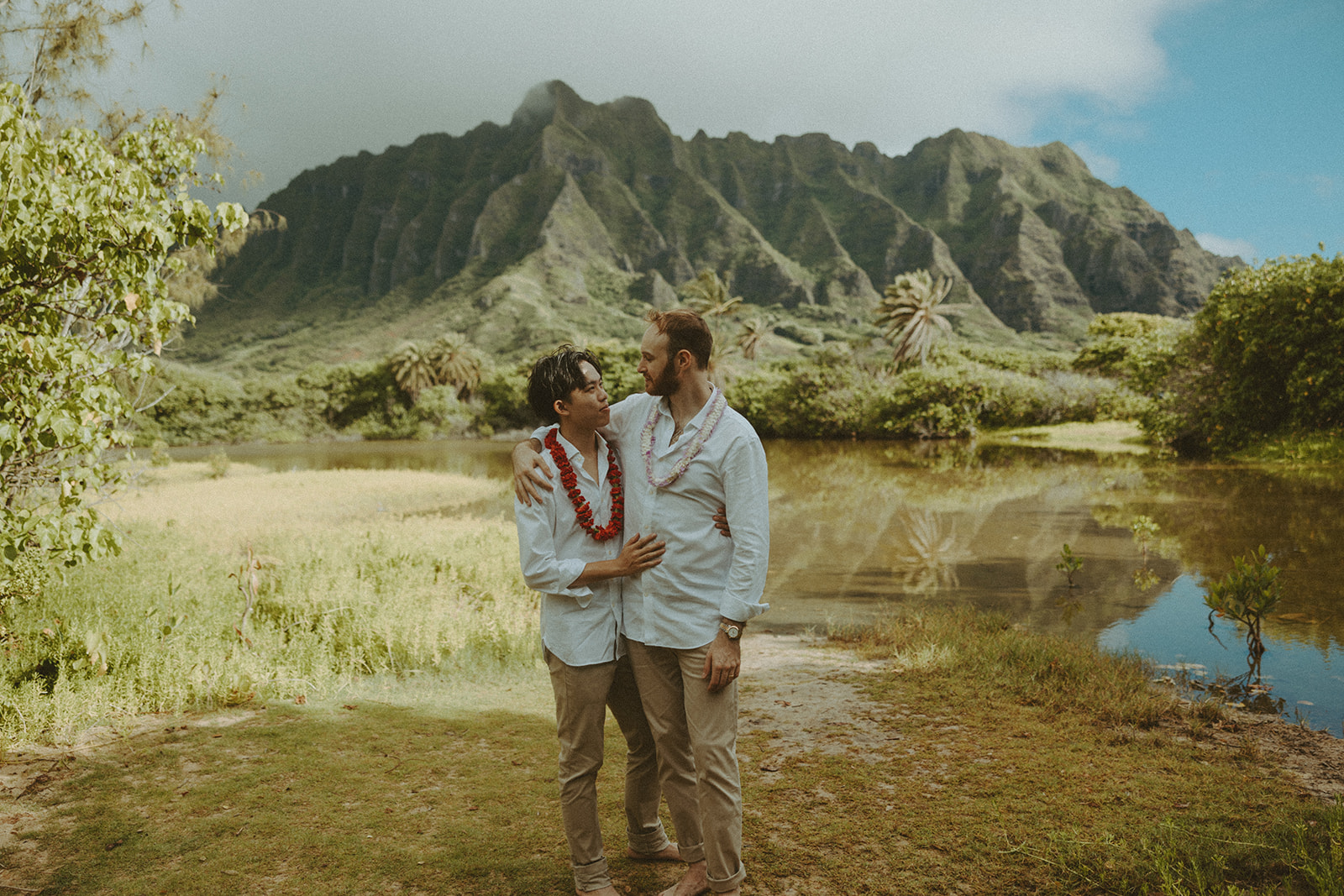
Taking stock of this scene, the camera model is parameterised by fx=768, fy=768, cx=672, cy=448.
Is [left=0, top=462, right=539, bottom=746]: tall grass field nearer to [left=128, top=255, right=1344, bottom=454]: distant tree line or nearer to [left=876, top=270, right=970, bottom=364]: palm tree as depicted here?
[left=128, top=255, right=1344, bottom=454]: distant tree line

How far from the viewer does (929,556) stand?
13.0 m

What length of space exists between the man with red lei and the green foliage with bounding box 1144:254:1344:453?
2456 cm

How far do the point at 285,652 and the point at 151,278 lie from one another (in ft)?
10.7

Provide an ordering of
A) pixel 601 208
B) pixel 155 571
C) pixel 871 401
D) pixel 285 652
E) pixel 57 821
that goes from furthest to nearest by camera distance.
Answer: pixel 601 208 < pixel 871 401 < pixel 155 571 < pixel 285 652 < pixel 57 821

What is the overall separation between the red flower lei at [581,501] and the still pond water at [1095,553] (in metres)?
5.65

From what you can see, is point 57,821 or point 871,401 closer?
point 57,821

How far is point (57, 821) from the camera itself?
3.76 meters

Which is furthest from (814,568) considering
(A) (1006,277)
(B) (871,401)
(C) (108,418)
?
(A) (1006,277)

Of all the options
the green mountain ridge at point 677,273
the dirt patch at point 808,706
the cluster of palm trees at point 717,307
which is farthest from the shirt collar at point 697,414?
the green mountain ridge at point 677,273

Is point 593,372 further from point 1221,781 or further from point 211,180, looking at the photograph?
point 211,180

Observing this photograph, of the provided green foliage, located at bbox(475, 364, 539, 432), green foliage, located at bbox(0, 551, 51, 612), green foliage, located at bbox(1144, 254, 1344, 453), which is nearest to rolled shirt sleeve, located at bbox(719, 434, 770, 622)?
green foliage, located at bbox(0, 551, 51, 612)

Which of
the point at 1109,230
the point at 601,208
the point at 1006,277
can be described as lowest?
the point at 1006,277

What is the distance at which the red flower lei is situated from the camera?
3021 mm

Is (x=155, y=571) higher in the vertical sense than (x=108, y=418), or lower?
lower
